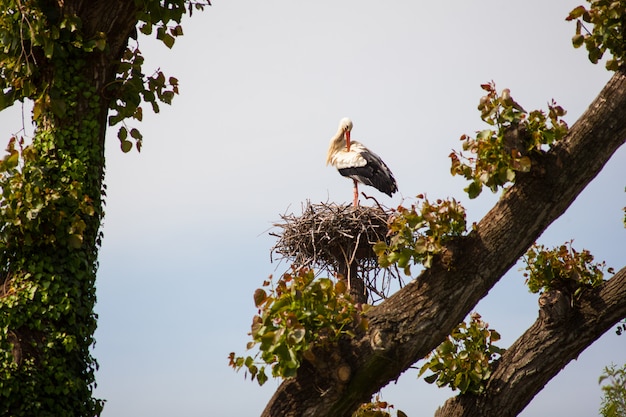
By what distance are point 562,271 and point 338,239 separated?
159 inches

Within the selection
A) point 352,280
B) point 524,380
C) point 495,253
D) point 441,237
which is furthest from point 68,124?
point 352,280

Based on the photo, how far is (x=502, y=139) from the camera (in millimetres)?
4664

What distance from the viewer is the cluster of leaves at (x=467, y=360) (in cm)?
505

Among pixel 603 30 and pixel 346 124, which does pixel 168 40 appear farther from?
pixel 346 124

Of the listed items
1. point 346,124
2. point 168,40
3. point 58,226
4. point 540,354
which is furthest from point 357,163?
point 58,226

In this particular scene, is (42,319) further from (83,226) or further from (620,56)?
(620,56)

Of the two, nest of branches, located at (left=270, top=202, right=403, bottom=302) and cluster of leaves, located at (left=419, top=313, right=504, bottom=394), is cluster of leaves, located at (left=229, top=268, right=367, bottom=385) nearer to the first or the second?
cluster of leaves, located at (left=419, top=313, right=504, bottom=394)

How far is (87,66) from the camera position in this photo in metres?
5.40

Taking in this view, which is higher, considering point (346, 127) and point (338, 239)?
point (346, 127)

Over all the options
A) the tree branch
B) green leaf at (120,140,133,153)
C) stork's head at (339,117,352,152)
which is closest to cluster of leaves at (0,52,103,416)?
green leaf at (120,140,133,153)

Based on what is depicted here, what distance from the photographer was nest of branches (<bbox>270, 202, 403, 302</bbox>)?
9.14m

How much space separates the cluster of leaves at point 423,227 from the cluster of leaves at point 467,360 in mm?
931

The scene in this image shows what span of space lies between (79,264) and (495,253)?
267 centimetres

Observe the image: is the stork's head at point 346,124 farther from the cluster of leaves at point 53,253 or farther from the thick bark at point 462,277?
the thick bark at point 462,277
